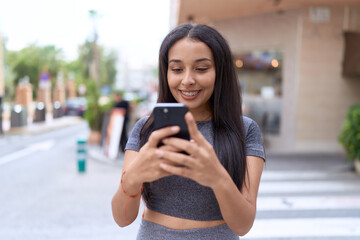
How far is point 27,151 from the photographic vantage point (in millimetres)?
11836

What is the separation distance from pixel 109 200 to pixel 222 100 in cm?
496

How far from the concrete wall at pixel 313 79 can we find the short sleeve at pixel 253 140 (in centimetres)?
925

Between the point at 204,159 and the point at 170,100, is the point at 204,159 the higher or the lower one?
the lower one

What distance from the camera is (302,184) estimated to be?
270 inches

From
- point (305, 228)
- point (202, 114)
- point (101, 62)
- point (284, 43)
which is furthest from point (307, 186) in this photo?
point (101, 62)

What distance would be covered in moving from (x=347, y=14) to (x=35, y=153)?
10.2 metres

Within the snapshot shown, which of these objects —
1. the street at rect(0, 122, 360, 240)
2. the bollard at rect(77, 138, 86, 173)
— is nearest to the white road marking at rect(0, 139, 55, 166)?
the street at rect(0, 122, 360, 240)

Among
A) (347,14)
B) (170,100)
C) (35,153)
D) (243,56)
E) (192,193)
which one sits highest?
(347,14)

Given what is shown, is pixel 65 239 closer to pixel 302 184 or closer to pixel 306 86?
pixel 302 184

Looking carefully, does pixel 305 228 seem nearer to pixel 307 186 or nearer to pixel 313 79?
pixel 307 186

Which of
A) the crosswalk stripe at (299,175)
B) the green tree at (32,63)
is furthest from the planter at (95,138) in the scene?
the green tree at (32,63)

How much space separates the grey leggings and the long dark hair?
0.13 m

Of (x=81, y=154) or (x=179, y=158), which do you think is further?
(x=81, y=154)

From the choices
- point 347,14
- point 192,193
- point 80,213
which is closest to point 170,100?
point 192,193
